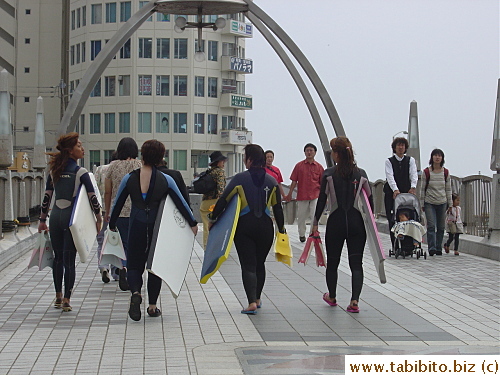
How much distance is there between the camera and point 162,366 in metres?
7.18

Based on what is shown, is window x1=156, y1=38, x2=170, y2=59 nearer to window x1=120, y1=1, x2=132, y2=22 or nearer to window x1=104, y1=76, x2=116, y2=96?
window x1=120, y1=1, x2=132, y2=22

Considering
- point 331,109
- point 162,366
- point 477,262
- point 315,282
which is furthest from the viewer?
point 331,109

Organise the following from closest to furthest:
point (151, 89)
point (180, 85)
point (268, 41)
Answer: point (268, 41), point (151, 89), point (180, 85)

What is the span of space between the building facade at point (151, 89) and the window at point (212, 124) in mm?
144

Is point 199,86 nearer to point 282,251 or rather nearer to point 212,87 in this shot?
point 212,87

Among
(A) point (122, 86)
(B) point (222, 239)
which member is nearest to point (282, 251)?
(B) point (222, 239)

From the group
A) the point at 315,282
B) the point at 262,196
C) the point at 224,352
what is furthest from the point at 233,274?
the point at 224,352

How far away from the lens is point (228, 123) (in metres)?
88.3

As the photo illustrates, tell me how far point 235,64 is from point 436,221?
7061 centimetres

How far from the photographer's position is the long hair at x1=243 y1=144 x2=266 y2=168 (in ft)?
34.0

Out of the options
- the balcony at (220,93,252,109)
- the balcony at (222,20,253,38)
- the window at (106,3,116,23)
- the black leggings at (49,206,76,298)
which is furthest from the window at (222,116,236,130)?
the black leggings at (49,206,76,298)

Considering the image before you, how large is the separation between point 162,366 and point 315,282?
5889mm

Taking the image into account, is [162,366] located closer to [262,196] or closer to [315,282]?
[262,196]

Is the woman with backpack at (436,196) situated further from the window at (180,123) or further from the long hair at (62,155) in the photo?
the window at (180,123)
